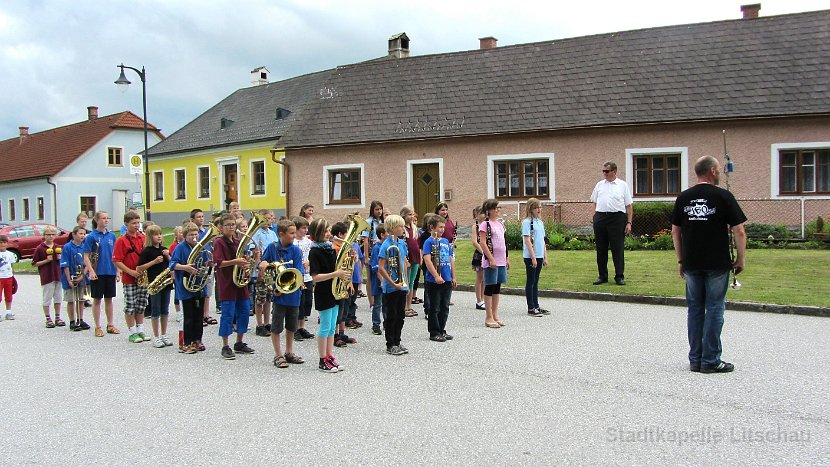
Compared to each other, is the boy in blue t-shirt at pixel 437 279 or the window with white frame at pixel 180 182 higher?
the window with white frame at pixel 180 182

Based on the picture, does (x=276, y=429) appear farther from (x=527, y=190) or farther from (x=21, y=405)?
(x=527, y=190)

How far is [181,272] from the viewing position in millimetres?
9008

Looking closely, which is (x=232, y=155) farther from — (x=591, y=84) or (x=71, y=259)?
(x=71, y=259)

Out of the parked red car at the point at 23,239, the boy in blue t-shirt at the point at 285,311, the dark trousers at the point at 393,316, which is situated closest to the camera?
the boy in blue t-shirt at the point at 285,311

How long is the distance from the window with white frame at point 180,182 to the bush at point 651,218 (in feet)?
91.0

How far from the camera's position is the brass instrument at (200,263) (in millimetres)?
8820

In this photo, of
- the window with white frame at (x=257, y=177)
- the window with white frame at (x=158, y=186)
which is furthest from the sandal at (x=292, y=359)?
the window with white frame at (x=158, y=186)

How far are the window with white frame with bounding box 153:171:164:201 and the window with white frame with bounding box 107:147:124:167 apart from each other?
8825 millimetres

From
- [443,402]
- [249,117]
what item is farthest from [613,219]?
[249,117]

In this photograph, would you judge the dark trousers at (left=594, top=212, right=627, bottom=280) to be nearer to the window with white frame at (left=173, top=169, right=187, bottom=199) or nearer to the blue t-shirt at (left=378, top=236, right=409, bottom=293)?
the blue t-shirt at (left=378, top=236, right=409, bottom=293)

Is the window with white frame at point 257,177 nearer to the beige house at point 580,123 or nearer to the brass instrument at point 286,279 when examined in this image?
the beige house at point 580,123

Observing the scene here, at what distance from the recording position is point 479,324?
10.4 m

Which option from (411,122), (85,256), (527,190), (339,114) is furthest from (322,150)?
(85,256)

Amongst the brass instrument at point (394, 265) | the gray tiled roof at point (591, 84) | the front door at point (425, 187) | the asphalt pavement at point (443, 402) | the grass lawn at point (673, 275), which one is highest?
the gray tiled roof at point (591, 84)
